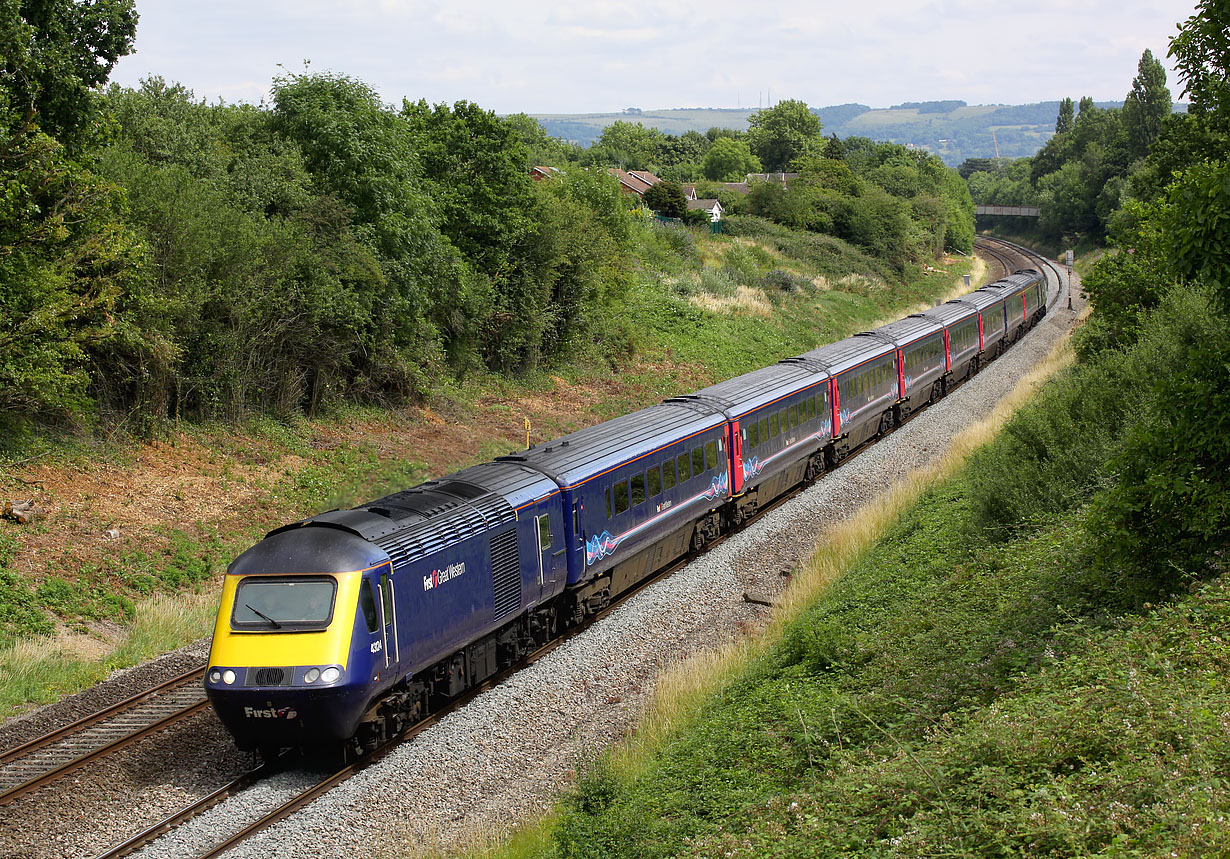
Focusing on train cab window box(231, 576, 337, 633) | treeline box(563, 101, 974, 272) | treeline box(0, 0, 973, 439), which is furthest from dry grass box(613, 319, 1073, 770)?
treeline box(563, 101, 974, 272)

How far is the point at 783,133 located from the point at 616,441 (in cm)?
11608

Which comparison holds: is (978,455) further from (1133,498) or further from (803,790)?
(803,790)

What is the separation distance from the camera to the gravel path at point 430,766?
9812 millimetres

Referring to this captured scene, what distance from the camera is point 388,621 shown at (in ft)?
37.4

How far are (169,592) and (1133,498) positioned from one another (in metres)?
15.0

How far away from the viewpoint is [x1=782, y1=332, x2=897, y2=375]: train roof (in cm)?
2625

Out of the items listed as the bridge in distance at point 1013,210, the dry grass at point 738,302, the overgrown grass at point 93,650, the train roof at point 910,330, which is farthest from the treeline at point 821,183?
the overgrown grass at point 93,650

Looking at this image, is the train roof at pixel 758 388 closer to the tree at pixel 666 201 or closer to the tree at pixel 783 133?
the tree at pixel 666 201

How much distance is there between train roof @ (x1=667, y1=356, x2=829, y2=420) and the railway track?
11460 mm

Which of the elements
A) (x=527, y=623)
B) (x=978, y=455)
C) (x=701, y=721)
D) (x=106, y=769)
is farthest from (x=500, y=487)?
(x=978, y=455)

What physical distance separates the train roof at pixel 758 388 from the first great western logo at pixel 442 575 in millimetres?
9089

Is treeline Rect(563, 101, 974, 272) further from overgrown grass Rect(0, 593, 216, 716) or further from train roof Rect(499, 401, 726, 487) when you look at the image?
overgrown grass Rect(0, 593, 216, 716)

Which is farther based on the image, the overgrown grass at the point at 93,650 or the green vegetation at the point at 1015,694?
the overgrown grass at the point at 93,650

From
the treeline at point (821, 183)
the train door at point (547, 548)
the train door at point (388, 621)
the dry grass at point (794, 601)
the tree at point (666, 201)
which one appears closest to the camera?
the train door at point (388, 621)
